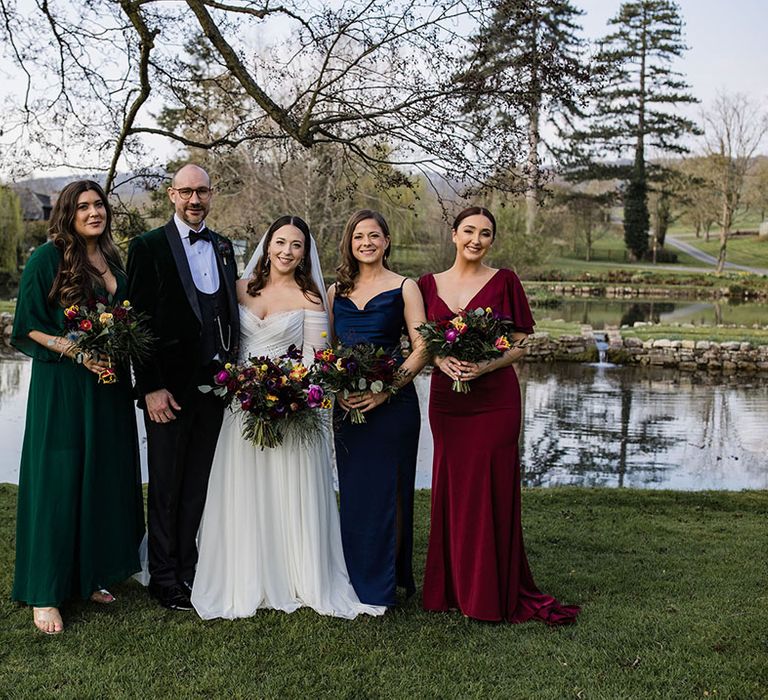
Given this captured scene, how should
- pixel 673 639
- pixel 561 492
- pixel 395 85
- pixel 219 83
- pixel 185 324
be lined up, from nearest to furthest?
pixel 673 639
pixel 185 324
pixel 395 85
pixel 219 83
pixel 561 492

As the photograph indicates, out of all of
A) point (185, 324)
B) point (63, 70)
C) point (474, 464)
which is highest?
point (63, 70)

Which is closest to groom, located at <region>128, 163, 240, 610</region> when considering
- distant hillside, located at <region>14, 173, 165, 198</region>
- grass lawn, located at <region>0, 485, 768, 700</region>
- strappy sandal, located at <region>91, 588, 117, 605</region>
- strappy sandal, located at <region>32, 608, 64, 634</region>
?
strappy sandal, located at <region>91, 588, 117, 605</region>

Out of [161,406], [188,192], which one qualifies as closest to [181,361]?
[161,406]

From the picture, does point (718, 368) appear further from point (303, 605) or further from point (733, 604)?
point (303, 605)

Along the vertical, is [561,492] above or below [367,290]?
below

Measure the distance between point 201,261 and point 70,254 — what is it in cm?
73

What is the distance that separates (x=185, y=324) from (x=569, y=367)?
16953 mm

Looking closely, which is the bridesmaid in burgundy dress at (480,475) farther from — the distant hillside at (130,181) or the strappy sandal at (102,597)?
the distant hillside at (130,181)

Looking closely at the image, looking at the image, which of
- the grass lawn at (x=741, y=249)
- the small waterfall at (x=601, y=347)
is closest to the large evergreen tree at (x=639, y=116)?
the grass lawn at (x=741, y=249)

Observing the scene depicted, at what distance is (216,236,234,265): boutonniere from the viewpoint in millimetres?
4859

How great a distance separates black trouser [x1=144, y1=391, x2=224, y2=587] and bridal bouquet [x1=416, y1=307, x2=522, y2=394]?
4.45ft

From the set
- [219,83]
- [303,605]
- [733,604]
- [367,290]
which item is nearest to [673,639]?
[733,604]

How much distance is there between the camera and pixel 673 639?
4.33 metres

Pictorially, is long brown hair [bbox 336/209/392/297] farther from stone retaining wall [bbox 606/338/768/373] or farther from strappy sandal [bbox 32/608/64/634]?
stone retaining wall [bbox 606/338/768/373]
